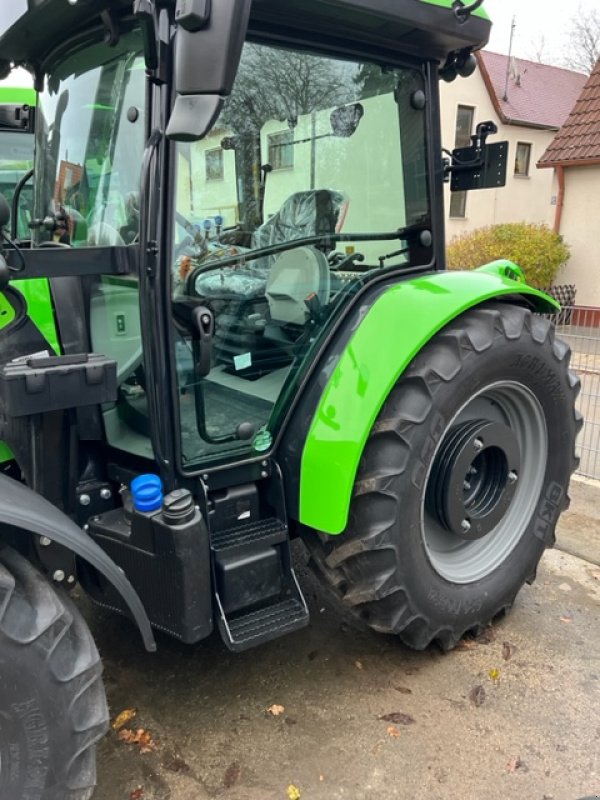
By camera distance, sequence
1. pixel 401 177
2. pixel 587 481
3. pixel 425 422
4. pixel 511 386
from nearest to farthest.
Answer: pixel 425 422 < pixel 401 177 < pixel 511 386 < pixel 587 481

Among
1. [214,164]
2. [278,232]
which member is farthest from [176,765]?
[214,164]

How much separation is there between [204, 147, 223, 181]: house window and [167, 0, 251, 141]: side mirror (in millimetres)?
487

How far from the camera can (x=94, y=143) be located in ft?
6.96

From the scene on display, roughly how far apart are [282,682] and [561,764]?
1.02 m

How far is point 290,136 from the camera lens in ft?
7.48

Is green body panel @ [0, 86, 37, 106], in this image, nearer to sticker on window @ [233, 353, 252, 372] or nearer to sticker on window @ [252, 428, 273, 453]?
sticker on window @ [233, 353, 252, 372]

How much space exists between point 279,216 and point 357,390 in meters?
0.63

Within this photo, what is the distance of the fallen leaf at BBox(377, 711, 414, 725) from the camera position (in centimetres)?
251

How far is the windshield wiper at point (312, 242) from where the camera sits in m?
2.20

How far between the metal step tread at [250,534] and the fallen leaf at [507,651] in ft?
3.86

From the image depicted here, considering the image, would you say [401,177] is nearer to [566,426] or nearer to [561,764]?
[566,426]

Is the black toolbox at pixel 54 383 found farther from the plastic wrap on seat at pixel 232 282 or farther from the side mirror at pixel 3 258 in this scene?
the plastic wrap on seat at pixel 232 282

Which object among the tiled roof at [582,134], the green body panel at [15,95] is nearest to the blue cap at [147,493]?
the green body panel at [15,95]

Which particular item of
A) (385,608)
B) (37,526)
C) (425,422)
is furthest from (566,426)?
(37,526)
